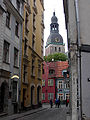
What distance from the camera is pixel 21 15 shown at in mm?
22375

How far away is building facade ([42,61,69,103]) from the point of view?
158 feet

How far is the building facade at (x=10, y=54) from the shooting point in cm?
1673

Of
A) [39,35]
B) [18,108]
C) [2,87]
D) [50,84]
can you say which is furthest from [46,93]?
[2,87]

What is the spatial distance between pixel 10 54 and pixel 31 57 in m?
7.99

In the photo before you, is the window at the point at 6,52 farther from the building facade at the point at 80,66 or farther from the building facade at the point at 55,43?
the building facade at the point at 55,43

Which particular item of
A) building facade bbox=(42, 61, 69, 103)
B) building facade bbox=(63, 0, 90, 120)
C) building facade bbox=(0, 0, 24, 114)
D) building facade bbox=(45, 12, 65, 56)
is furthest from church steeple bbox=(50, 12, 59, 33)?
building facade bbox=(63, 0, 90, 120)

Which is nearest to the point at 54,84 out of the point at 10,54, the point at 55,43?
the point at 10,54

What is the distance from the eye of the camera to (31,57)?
26.5m

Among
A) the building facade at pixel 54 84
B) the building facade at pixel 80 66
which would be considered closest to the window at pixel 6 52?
the building facade at pixel 80 66

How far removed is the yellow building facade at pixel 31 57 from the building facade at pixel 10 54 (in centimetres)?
171

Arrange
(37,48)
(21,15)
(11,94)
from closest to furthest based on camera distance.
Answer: (11,94) < (21,15) < (37,48)

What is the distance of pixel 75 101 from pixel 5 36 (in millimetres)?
11588

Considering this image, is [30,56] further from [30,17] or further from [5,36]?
[5,36]

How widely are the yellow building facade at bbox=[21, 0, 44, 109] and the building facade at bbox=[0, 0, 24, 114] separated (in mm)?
1712
